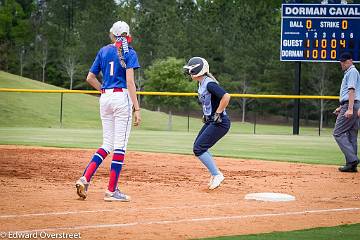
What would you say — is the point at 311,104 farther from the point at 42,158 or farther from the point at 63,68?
the point at 42,158

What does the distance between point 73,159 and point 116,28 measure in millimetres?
6186

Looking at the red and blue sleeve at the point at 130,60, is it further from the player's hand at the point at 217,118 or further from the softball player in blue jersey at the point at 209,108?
the player's hand at the point at 217,118

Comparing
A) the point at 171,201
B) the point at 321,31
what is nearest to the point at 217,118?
the point at 171,201

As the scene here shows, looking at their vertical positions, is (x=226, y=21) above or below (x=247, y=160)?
above

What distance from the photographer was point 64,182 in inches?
408

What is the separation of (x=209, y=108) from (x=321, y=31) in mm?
16443

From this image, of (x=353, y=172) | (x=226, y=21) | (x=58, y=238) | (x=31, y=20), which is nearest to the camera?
(x=58, y=238)

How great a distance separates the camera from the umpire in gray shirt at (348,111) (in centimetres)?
1219

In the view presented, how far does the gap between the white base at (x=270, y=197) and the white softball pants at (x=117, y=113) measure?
1724 mm

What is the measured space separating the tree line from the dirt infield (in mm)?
43810

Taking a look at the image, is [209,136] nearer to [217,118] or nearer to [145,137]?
[217,118]

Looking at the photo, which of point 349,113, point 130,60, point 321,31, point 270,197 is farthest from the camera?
point 321,31

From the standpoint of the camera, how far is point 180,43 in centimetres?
6581

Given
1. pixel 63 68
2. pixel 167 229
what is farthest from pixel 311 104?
pixel 167 229
